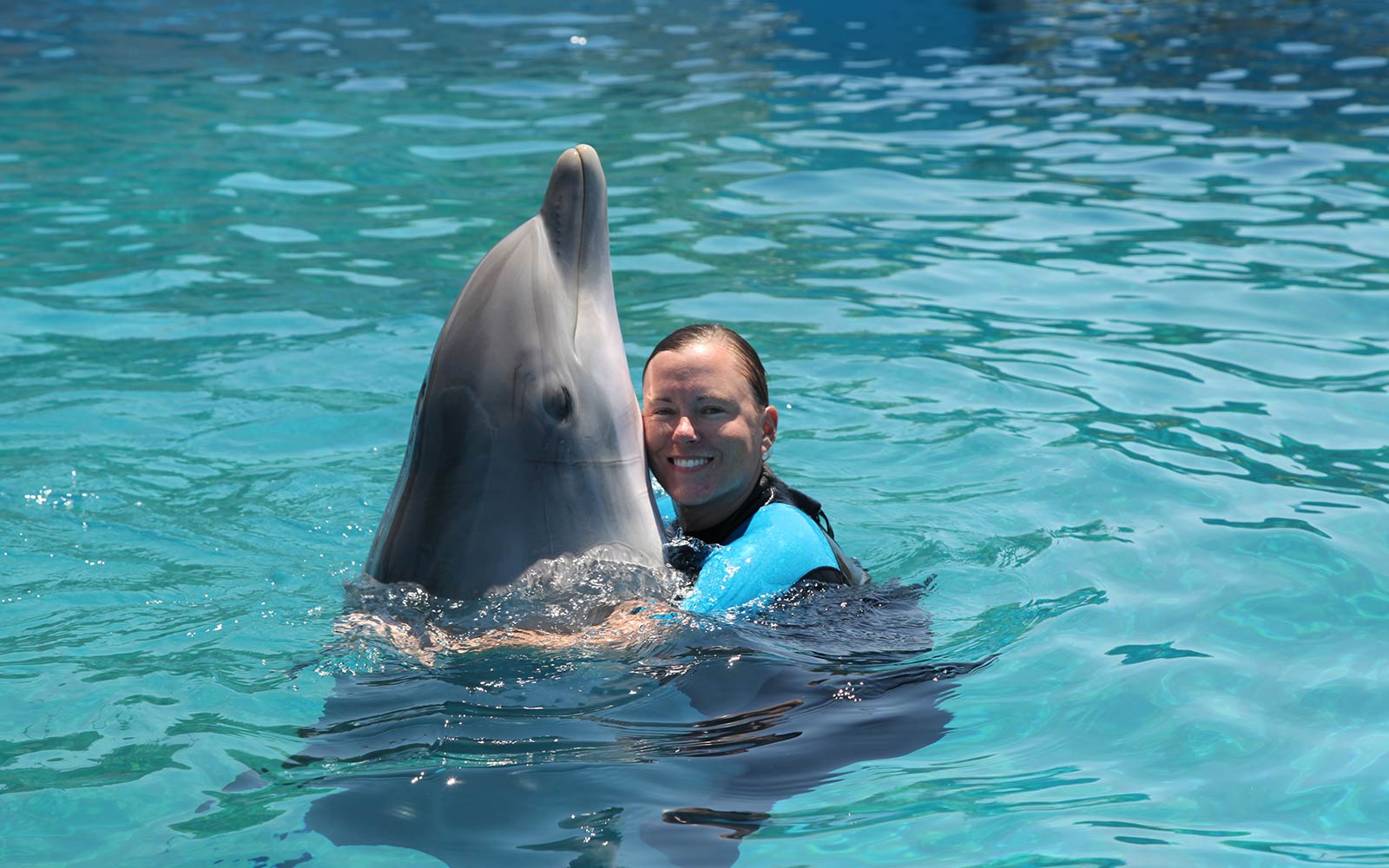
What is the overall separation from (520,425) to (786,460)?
267 centimetres

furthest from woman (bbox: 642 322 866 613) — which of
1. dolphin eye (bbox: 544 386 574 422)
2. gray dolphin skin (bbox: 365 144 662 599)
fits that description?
dolphin eye (bbox: 544 386 574 422)

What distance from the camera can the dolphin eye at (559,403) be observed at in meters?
3.98

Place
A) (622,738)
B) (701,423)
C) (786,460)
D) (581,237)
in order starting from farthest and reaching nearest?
(786,460), (701,423), (581,237), (622,738)

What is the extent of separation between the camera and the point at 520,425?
3955 mm

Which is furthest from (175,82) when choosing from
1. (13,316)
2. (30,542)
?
(30,542)

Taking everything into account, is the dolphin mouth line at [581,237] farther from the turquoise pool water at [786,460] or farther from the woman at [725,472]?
the turquoise pool water at [786,460]

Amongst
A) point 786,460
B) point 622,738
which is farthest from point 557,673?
point 786,460

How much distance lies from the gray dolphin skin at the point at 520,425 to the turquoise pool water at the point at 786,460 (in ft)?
0.96

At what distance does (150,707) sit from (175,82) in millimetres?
11529

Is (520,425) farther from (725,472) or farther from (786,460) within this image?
(786,460)

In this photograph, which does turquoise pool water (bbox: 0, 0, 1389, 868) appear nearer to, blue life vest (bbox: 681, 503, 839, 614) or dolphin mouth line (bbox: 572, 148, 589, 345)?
blue life vest (bbox: 681, 503, 839, 614)

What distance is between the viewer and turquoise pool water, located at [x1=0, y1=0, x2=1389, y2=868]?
3.64m

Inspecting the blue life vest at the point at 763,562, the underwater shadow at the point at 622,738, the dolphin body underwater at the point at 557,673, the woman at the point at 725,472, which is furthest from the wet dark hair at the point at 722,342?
the underwater shadow at the point at 622,738

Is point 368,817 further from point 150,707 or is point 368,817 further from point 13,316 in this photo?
point 13,316
